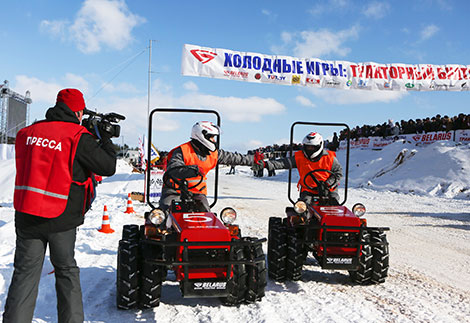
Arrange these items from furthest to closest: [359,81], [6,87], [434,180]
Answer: [6,87], [434,180], [359,81]

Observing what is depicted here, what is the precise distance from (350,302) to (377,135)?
26736 mm

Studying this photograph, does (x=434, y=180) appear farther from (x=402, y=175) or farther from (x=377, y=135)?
(x=377, y=135)

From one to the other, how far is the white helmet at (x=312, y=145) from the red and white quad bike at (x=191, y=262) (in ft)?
8.06

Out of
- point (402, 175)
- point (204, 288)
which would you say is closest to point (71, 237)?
point (204, 288)

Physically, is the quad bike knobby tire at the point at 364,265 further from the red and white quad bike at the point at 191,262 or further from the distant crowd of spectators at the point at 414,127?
the distant crowd of spectators at the point at 414,127

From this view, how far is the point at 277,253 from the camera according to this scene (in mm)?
5141

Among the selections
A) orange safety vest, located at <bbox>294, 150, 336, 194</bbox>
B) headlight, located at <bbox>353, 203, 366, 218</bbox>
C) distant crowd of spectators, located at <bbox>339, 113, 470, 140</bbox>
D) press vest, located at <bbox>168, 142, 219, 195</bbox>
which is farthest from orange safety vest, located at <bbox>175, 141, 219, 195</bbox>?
distant crowd of spectators, located at <bbox>339, 113, 470, 140</bbox>

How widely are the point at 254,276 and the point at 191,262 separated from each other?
2.51ft

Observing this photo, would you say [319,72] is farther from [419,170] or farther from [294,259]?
[294,259]

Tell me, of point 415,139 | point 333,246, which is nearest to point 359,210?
point 333,246

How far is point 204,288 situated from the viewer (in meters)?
3.67

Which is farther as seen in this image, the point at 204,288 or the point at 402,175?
the point at 402,175

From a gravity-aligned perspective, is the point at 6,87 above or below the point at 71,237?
above

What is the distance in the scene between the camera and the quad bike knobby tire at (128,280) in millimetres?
3908
